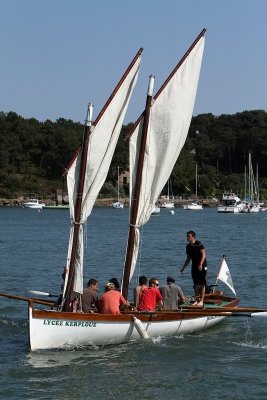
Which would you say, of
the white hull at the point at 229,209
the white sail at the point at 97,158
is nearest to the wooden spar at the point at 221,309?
the white sail at the point at 97,158

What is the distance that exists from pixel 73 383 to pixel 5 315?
10.3 metres

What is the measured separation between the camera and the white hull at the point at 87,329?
2200 centimetres

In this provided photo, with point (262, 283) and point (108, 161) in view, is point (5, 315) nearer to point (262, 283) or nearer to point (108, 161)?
point (108, 161)

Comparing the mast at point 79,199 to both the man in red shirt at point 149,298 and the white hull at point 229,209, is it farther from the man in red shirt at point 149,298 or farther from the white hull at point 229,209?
the white hull at point 229,209

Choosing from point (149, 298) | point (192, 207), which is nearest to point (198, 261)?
point (149, 298)

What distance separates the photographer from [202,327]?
26266 millimetres

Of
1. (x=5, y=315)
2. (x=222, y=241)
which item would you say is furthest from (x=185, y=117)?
(x=222, y=241)

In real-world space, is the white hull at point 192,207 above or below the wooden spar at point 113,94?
below

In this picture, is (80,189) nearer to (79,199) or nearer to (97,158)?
(79,199)

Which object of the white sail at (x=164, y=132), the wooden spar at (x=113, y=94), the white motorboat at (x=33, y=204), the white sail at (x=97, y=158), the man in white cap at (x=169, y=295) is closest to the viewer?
the wooden spar at (x=113, y=94)

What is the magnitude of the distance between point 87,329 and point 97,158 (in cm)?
513

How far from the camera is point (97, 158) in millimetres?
23641

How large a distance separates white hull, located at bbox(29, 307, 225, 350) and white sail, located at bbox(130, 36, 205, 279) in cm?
219

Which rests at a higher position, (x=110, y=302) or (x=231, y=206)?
(x=110, y=302)
